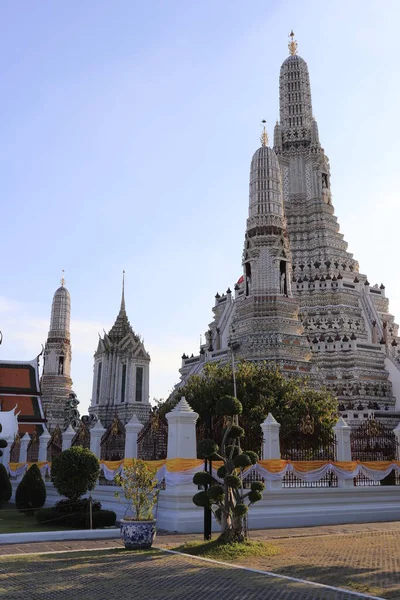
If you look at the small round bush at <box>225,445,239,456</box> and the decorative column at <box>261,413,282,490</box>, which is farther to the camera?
the decorative column at <box>261,413,282,490</box>

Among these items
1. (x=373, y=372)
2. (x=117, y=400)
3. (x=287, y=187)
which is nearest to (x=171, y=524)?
(x=373, y=372)

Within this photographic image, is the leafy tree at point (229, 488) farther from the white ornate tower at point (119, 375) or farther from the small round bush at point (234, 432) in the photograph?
the white ornate tower at point (119, 375)

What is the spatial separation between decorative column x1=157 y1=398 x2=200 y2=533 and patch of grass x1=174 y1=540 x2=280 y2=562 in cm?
Answer: 309

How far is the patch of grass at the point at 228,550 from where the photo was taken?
1132 cm

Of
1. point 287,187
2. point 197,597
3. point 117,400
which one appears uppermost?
point 287,187

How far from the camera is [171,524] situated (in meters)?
15.4

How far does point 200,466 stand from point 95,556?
4.97 meters

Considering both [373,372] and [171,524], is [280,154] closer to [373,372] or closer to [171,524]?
[373,372]

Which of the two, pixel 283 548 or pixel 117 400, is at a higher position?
pixel 117 400

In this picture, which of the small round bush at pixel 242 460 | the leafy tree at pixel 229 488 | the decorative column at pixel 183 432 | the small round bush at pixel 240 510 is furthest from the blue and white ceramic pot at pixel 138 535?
the decorative column at pixel 183 432

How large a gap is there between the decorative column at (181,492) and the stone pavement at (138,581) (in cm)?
403

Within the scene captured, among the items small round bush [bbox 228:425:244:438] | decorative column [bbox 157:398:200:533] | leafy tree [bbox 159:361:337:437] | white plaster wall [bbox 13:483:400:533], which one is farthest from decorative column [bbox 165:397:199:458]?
leafy tree [bbox 159:361:337:437]

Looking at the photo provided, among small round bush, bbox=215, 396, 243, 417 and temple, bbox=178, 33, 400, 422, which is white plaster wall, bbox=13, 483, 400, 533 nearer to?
small round bush, bbox=215, 396, 243, 417

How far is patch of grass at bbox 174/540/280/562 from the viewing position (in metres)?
11.3
